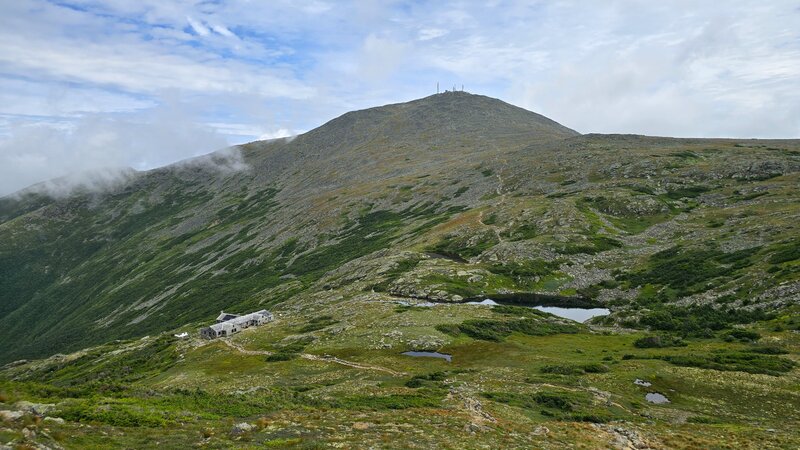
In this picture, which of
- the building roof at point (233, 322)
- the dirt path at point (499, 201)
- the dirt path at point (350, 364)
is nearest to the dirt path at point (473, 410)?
the dirt path at point (350, 364)

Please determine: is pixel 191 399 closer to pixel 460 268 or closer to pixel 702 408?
pixel 702 408

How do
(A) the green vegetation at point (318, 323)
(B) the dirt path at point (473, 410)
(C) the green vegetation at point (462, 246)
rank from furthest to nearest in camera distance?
(C) the green vegetation at point (462, 246) → (A) the green vegetation at point (318, 323) → (B) the dirt path at point (473, 410)

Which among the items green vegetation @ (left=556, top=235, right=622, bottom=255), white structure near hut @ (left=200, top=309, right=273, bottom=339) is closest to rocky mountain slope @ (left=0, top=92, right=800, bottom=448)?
green vegetation @ (left=556, top=235, right=622, bottom=255)

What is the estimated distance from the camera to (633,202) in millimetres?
127562

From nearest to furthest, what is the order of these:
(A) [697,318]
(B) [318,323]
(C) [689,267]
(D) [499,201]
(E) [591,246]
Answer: (A) [697,318] → (B) [318,323] → (C) [689,267] → (E) [591,246] → (D) [499,201]

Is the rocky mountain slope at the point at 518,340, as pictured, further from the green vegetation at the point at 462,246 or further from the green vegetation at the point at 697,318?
the green vegetation at the point at 462,246

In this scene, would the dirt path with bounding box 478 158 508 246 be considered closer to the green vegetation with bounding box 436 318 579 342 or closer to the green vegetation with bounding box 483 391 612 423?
the green vegetation with bounding box 436 318 579 342

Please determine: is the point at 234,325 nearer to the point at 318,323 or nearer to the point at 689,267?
the point at 318,323

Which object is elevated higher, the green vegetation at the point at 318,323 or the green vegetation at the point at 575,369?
the green vegetation at the point at 575,369

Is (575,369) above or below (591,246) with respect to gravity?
below

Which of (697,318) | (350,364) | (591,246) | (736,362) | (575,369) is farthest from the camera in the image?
(591,246)

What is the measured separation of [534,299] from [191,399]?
67.3m

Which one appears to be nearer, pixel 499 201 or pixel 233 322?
pixel 233 322

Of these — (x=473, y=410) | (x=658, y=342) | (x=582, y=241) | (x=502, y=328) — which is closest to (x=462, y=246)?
(x=582, y=241)
